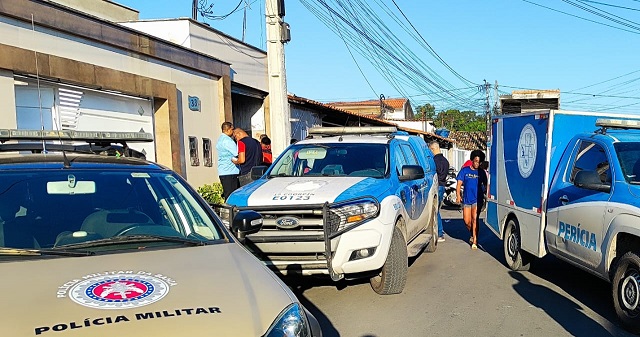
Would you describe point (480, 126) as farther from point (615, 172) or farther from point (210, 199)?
point (615, 172)

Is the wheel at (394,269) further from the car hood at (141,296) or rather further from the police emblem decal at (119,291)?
the police emblem decal at (119,291)

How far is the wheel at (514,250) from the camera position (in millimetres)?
7773

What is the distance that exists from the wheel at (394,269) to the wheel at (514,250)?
220 centimetres

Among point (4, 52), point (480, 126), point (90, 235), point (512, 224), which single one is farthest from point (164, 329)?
point (480, 126)

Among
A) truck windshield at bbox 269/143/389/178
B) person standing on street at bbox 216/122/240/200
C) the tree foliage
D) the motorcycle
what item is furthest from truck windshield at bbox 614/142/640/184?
the tree foliage

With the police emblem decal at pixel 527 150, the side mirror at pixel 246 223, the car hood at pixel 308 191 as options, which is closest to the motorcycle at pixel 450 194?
the police emblem decal at pixel 527 150

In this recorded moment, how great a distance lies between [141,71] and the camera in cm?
1154

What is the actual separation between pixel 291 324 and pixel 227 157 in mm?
8087

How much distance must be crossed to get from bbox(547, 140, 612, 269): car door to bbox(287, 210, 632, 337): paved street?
0.58m

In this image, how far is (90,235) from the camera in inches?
139

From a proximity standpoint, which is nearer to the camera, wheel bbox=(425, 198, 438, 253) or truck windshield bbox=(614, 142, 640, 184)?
truck windshield bbox=(614, 142, 640, 184)

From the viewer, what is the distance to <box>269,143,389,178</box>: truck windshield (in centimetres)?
739

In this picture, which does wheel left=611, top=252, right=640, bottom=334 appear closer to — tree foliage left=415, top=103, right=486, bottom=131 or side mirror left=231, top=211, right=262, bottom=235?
side mirror left=231, top=211, right=262, bottom=235

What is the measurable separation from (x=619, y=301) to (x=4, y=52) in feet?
27.7
